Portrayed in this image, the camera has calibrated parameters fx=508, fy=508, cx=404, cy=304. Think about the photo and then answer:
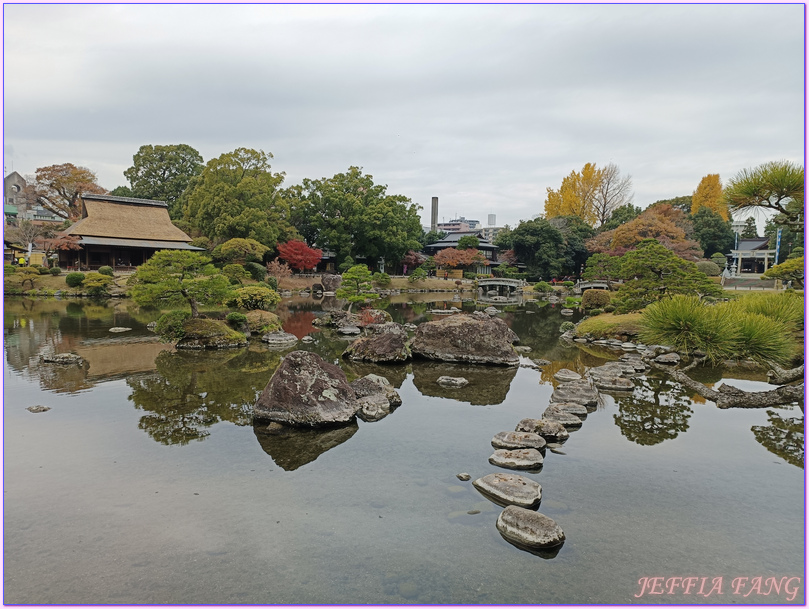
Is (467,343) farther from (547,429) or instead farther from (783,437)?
(783,437)

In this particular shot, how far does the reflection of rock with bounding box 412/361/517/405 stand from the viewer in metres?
11.8

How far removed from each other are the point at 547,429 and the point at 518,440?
798 millimetres

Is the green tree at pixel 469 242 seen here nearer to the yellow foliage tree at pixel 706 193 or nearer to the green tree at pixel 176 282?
the yellow foliage tree at pixel 706 193

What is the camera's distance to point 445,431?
30.7 ft

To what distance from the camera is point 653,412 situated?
34.8ft

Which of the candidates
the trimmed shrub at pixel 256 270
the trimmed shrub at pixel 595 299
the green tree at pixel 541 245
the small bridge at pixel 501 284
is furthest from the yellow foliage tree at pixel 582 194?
the trimmed shrub at pixel 256 270

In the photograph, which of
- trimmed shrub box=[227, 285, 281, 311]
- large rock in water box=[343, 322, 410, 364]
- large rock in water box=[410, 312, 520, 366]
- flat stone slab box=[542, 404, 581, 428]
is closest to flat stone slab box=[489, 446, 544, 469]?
flat stone slab box=[542, 404, 581, 428]

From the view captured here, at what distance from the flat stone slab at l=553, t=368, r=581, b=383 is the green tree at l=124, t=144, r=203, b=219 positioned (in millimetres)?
50039

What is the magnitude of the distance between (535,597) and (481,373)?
9.34 m

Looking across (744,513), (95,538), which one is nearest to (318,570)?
(95,538)

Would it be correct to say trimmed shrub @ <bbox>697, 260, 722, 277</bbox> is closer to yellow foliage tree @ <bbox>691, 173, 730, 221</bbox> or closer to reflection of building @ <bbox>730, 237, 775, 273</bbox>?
reflection of building @ <bbox>730, 237, 775, 273</bbox>

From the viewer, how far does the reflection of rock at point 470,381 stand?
11.8 meters

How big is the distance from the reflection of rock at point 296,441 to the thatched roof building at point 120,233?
34.3 meters

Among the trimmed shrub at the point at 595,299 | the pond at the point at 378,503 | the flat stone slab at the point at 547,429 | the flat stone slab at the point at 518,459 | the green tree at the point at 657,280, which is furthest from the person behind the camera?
the trimmed shrub at the point at 595,299
